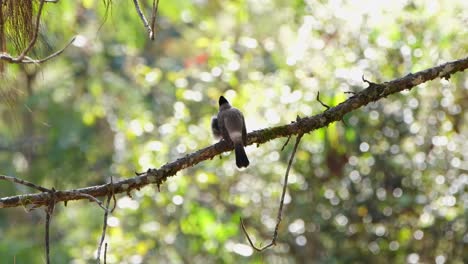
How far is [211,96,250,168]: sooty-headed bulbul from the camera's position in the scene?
4.25 meters

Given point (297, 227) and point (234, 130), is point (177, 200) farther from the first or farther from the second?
point (234, 130)

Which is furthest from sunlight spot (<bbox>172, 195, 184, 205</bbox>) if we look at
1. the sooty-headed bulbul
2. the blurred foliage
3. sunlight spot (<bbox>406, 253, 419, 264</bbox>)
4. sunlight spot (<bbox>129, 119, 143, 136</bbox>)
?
sunlight spot (<bbox>406, 253, 419, 264</bbox>)

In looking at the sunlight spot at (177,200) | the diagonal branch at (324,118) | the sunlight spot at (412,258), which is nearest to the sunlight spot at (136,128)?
the sunlight spot at (177,200)

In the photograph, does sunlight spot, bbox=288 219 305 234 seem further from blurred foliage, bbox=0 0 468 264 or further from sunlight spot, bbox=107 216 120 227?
sunlight spot, bbox=107 216 120 227

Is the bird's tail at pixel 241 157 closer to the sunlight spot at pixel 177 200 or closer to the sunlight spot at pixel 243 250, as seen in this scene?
the sunlight spot at pixel 243 250

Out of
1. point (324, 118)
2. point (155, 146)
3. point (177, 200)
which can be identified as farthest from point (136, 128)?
point (324, 118)

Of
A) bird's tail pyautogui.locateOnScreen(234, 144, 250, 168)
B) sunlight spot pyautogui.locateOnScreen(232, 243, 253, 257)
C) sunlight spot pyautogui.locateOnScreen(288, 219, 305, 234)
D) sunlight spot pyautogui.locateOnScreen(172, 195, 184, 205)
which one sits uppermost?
sunlight spot pyautogui.locateOnScreen(172, 195, 184, 205)

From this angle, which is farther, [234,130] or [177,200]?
[177,200]

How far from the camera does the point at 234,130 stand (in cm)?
A: 447

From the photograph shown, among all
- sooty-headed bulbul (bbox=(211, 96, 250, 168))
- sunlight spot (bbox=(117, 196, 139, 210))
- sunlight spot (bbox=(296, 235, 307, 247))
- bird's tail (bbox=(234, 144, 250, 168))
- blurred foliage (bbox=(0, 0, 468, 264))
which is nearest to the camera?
sooty-headed bulbul (bbox=(211, 96, 250, 168))

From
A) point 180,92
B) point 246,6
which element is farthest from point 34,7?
point 246,6

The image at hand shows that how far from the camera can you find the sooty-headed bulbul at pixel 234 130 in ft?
13.9

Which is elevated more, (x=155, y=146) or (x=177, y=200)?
(x=155, y=146)

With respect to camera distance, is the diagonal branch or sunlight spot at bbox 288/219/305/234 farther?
sunlight spot at bbox 288/219/305/234
